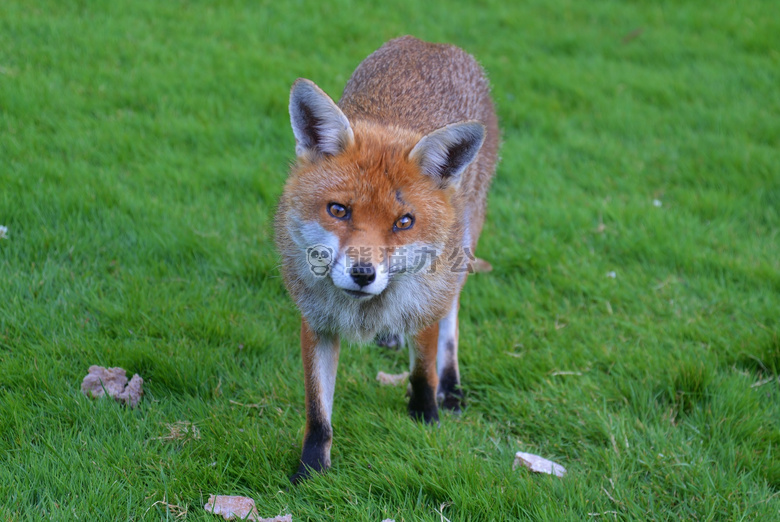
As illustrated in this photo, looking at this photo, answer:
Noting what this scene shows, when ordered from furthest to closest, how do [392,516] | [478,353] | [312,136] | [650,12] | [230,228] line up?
1. [650,12]
2. [230,228]
3. [478,353]
4. [312,136]
5. [392,516]

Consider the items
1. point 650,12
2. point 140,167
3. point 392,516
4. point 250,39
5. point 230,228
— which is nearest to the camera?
point 392,516

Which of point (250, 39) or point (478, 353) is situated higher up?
point (250, 39)

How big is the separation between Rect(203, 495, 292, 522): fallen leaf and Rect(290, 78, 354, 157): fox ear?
1.78 metres

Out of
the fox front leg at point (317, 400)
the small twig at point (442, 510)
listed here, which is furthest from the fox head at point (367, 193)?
the small twig at point (442, 510)

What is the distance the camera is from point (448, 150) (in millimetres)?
3543

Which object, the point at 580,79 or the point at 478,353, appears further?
the point at 580,79

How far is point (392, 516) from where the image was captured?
3.34m

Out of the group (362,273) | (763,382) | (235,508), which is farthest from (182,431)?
(763,382)

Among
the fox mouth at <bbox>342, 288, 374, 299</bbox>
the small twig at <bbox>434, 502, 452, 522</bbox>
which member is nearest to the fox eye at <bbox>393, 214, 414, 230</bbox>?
the fox mouth at <bbox>342, 288, 374, 299</bbox>

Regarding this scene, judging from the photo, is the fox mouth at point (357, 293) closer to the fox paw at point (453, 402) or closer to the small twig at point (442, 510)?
the small twig at point (442, 510)

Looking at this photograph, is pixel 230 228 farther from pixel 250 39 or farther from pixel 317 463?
pixel 250 39

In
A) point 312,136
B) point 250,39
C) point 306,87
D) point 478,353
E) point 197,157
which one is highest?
point 306,87

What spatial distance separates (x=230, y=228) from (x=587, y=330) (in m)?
2.89

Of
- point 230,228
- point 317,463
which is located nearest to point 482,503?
point 317,463
